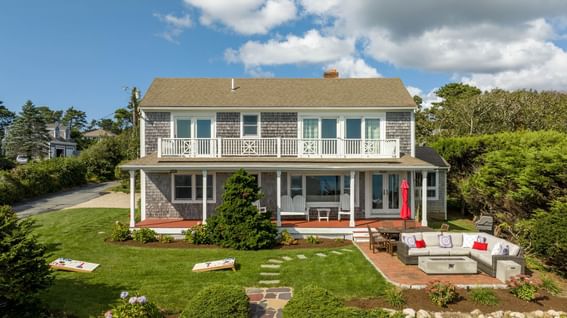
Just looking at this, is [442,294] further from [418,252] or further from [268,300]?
[268,300]

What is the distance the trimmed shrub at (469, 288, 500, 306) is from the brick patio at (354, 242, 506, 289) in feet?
1.82

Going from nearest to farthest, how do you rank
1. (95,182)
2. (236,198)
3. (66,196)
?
(236,198) < (66,196) < (95,182)

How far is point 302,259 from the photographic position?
1138 cm

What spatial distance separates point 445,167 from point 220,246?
43.1 feet

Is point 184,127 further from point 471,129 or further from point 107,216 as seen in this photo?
point 471,129

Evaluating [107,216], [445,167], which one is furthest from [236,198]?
[445,167]

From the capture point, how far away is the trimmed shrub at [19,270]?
6.69 meters

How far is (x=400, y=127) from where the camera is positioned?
651 inches

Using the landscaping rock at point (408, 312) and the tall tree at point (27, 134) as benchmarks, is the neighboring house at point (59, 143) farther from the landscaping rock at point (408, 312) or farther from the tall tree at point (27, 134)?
the landscaping rock at point (408, 312)

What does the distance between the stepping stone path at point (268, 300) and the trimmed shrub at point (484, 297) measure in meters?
4.47

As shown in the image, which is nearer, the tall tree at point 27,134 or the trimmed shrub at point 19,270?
the trimmed shrub at point 19,270

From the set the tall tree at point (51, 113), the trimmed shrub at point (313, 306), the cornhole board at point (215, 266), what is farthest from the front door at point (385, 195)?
the tall tree at point (51, 113)

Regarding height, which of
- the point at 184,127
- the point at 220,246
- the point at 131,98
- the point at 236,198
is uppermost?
the point at 131,98

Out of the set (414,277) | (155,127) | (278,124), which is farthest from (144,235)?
(414,277)
